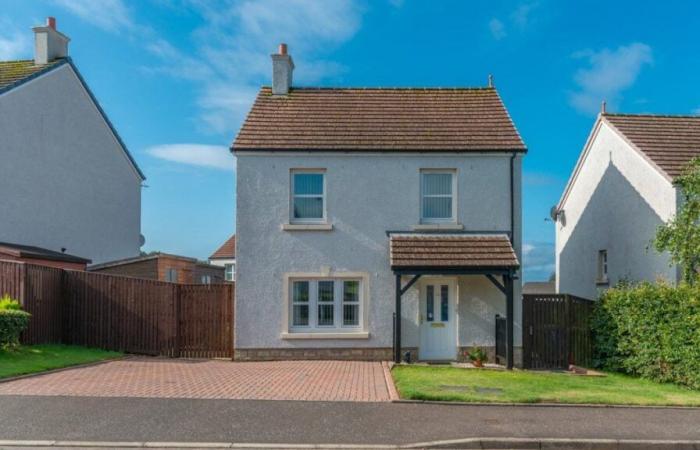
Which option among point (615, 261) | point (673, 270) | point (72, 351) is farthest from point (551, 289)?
point (72, 351)

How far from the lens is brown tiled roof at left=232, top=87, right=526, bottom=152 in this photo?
1689cm

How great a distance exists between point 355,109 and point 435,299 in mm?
6167

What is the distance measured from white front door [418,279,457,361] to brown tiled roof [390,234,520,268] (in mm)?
1189

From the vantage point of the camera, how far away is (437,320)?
16.9 meters

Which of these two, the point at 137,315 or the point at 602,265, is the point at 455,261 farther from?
the point at 602,265

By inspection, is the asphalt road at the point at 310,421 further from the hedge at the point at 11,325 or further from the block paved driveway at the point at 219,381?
the hedge at the point at 11,325

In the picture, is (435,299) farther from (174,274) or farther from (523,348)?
(174,274)

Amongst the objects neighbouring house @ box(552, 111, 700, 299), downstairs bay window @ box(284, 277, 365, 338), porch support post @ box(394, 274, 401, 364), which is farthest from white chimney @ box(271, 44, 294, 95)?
neighbouring house @ box(552, 111, 700, 299)

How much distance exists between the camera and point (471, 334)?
54.5ft

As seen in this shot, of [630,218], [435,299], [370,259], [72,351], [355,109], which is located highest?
[355,109]

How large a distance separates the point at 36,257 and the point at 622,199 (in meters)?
19.5

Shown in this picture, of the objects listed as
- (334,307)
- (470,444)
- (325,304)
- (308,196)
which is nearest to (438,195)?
(308,196)

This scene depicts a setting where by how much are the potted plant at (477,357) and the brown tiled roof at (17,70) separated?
17.8m

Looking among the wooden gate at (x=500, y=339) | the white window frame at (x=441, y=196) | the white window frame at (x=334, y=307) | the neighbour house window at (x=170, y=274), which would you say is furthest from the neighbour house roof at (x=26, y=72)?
the wooden gate at (x=500, y=339)
